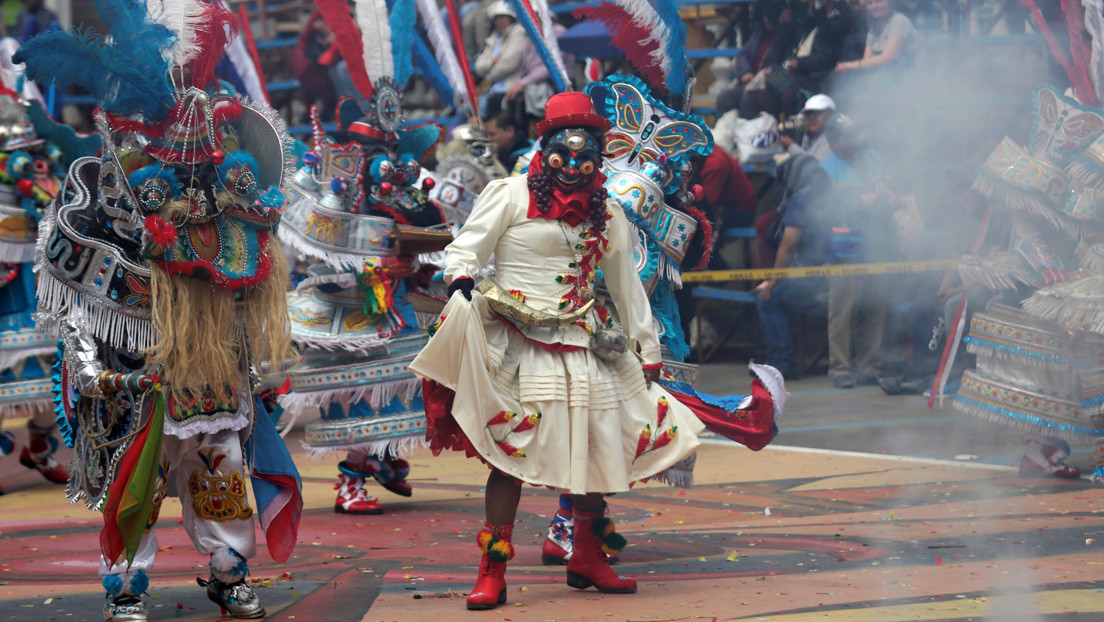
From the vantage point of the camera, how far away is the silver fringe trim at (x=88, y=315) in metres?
4.52

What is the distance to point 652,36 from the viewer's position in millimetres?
6184

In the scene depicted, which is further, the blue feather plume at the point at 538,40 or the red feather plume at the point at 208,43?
the blue feather plume at the point at 538,40

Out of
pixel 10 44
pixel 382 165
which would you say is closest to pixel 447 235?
pixel 382 165

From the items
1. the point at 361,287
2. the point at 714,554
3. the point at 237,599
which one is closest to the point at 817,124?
the point at 361,287

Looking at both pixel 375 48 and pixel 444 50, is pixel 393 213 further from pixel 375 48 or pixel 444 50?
pixel 444 50

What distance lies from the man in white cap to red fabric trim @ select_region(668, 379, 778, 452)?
460cm

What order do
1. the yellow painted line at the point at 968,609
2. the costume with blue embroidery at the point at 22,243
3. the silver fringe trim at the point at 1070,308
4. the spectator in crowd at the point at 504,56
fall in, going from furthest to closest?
the spectator in crowd at the point at 504,56, the costume with blue embroidery at the point at 22,243, the silver fringe trim at the point at 1070,308, the yellow painted line at the point at 968,609

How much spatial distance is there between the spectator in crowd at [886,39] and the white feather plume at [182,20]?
6195mm

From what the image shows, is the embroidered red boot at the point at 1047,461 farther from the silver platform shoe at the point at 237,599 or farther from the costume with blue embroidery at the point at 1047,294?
the silver platform shoe at the point at 237,599

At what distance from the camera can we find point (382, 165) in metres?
6.90

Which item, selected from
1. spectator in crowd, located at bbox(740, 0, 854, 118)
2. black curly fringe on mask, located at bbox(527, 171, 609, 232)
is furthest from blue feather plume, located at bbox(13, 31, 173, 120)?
spectator in crowd, located at bbox(740, 0, 854, 118)

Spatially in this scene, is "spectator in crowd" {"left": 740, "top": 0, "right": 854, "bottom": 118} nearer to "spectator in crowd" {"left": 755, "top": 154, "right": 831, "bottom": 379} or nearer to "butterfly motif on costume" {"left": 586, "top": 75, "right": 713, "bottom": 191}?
"spectator in crowd" {"left": 755, "top": 154, "right": 831, "bottom": 379}

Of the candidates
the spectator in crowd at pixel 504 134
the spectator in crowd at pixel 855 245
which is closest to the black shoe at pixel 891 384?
the spectator in crowd at pixel 855 245

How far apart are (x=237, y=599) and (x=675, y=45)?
3.43 m
